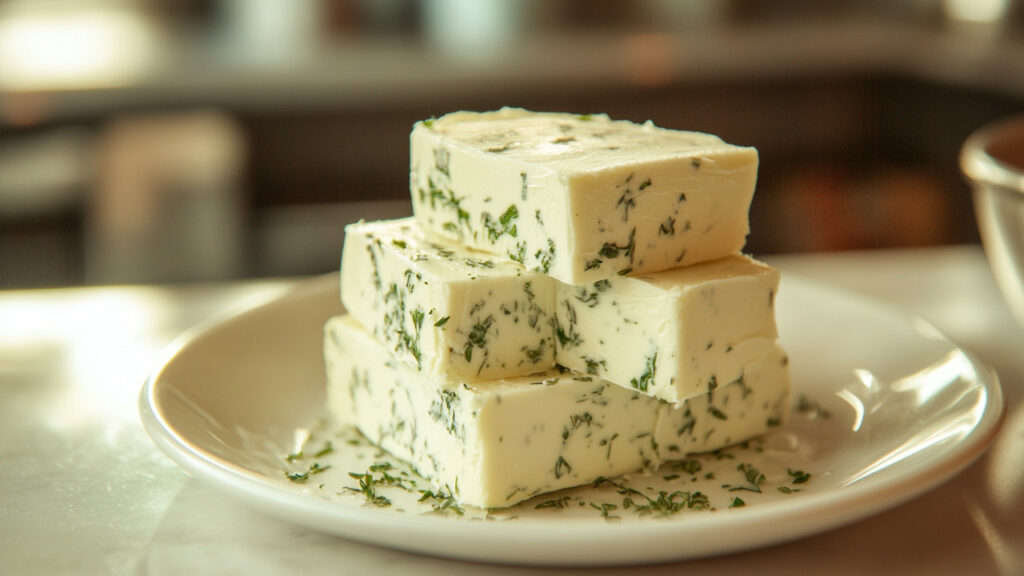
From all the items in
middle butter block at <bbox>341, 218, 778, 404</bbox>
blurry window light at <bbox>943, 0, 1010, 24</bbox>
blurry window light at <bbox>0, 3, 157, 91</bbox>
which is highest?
blurry window light at <bbox>943, 0, 1010, 24</bbox>

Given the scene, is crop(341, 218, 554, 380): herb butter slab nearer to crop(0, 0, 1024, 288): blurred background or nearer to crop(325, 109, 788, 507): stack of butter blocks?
crop(325, 109, 788, 507): stack of butter blocks

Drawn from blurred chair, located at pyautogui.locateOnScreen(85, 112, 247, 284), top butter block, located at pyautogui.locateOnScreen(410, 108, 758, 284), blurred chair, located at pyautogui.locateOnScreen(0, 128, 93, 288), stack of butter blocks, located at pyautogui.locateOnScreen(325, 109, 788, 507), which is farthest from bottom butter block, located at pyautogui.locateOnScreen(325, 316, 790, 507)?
blurred chair, located at pyautogui.locateOnScreen(0, 128, 93, 288)

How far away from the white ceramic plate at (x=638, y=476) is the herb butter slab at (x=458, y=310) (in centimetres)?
14

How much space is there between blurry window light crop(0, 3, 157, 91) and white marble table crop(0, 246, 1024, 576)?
1.91 m

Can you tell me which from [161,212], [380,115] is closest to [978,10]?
[380,115]

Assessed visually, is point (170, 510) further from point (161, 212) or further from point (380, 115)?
point (380, 115)

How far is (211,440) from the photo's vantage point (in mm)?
1024

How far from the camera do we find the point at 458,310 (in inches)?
40.6

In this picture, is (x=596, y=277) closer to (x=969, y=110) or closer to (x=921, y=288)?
(x=921, y=288)

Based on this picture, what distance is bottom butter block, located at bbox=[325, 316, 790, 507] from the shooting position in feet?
3.28

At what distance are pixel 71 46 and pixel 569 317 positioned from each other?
11.2ft

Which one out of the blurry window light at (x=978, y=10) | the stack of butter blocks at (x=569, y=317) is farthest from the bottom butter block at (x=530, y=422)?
the blurry window light at (x=978, y=10)

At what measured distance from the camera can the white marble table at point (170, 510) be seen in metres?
0.85

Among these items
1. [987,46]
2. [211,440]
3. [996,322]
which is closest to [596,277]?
[211,440]
